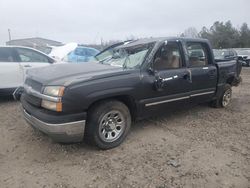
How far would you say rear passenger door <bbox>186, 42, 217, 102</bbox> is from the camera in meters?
5.05

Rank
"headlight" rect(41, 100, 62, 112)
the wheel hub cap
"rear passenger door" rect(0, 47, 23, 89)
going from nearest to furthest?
1. "headlight" rect(41, 100, 62, 112)
2. the wheel hub cap
3. "rear passenger door" rect(0, 47, 23, 89)

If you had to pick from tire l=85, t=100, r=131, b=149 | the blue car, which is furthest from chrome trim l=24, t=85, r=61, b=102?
the blue car

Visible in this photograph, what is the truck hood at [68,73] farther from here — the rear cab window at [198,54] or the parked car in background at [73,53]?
the parked car in background at [73,53]

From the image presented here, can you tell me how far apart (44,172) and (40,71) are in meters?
1.69

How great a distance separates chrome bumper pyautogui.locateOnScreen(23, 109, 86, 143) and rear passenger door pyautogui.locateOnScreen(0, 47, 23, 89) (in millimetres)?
3402

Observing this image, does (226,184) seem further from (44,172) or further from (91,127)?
(44,172)

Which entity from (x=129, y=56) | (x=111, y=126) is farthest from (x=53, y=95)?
(x=129, y=56)

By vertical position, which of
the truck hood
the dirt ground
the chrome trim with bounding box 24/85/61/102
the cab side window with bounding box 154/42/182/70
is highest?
the cab side window with bounding box 154/42/182/70

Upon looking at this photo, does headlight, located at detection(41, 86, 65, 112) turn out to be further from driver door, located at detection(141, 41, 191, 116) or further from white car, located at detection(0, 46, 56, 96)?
white car, located at detection(0, 46, 56, 96)

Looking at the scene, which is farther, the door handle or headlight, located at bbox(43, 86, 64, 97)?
the door handle

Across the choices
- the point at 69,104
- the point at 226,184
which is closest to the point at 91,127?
the point at 69,104

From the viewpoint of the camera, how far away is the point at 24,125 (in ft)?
16.3

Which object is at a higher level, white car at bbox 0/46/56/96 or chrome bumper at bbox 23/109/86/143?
white car at bbox 0/46/56/96

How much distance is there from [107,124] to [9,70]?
12.8 ft
